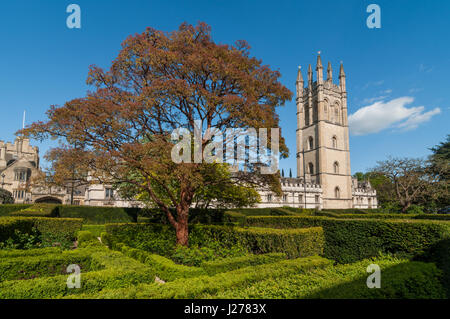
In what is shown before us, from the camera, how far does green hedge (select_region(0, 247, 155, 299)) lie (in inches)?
214

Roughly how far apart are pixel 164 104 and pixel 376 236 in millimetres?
10608

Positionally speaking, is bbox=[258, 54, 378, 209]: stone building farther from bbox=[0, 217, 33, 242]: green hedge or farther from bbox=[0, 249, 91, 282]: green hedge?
bbox=[0, 249, 91, 282]: green hedge

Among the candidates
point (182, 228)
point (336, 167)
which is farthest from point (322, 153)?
point (182, 228)

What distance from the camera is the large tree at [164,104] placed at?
415 inches

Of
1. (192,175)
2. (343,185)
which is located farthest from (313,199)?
(192,175)

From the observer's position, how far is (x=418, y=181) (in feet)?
131

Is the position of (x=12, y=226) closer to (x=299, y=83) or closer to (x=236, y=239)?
(x=236, y=239)

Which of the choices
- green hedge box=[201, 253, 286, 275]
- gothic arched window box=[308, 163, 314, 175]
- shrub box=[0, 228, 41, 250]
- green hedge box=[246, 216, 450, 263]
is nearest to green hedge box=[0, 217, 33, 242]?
shrub box=[0, 228, 41, 250]

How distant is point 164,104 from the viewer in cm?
1177

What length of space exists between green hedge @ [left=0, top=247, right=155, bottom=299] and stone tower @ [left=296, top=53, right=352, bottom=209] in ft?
175

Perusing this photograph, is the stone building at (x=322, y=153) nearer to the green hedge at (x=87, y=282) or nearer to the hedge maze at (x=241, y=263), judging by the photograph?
the hedge maze at (x=241, y=263)
